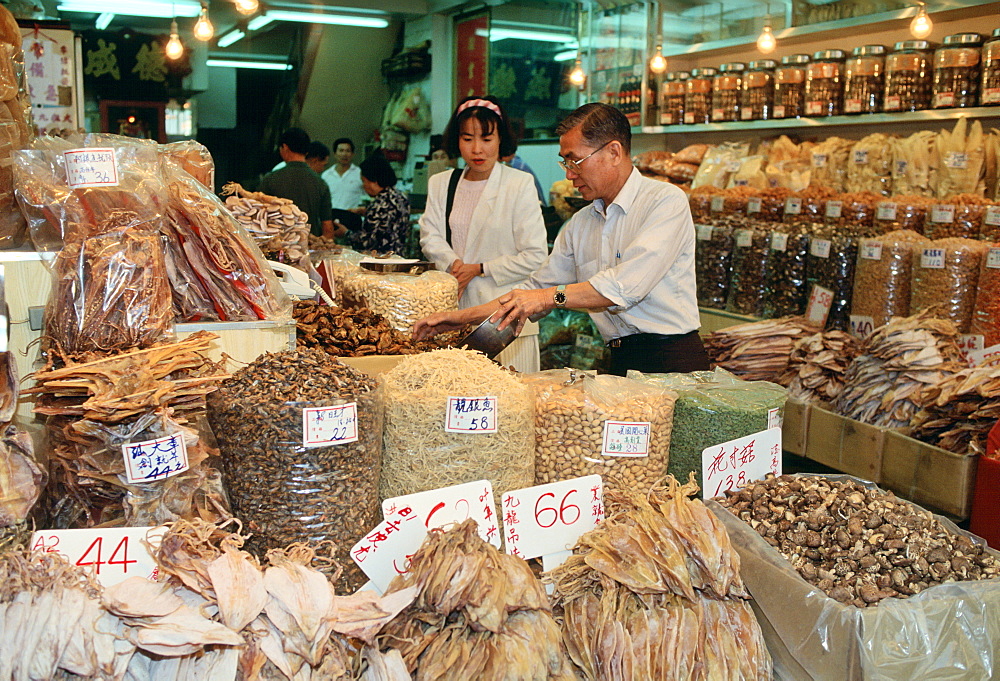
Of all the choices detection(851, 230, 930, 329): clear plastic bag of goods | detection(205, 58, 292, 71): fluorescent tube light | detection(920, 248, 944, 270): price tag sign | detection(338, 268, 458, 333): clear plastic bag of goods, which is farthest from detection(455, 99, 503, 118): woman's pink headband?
detection(205, 58, 292, 71): fluorescent tube light

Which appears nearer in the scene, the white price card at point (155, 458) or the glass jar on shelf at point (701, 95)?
the white price card at point (155, 458)

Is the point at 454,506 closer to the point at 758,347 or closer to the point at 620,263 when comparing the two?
the point at 620,263

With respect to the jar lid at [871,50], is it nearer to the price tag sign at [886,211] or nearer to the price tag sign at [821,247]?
the price tag sign at [886,211]

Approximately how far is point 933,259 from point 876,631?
2243mm

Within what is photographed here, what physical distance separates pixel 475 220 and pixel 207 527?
2.38 meters

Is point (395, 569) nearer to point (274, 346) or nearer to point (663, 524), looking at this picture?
point (663, 524)

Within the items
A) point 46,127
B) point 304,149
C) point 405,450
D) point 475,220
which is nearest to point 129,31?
point 304,149

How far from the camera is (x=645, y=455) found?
150 centimetres

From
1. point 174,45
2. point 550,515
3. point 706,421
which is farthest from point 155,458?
point 174,45

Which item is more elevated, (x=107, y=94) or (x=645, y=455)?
(x=107, y=94)

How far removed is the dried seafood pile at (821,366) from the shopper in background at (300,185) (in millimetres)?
2945

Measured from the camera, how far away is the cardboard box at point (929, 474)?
2025 millimetres

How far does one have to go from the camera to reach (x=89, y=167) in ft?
5.15

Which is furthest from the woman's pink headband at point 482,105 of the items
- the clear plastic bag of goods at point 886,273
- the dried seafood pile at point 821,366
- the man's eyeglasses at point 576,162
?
the clear plastic bag of goods at point 886,273
